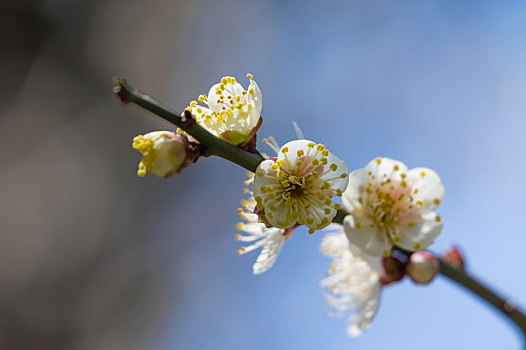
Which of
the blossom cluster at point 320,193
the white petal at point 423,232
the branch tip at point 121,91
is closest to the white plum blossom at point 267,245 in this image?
the blossom cluster at point 320,193

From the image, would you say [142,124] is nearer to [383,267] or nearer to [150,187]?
[150,187]

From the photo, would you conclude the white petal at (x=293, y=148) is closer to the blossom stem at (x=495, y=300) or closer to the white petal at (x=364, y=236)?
the white petal at (x=364, y=236)

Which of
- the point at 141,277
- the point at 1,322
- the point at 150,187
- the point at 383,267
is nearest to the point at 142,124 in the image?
the point at 150,187

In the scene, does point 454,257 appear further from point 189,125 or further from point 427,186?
point 189,125

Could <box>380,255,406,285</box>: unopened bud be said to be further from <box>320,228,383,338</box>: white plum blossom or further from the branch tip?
the branch tip

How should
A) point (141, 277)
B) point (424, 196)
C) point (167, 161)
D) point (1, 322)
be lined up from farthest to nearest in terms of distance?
point (141, 277) → point (1, 322) → point (424, 196) → point (167, 161)

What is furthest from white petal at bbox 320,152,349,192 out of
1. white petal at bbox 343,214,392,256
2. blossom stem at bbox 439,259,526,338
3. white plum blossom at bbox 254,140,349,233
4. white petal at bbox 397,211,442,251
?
blossom stem at bbox 439,259,526,338
